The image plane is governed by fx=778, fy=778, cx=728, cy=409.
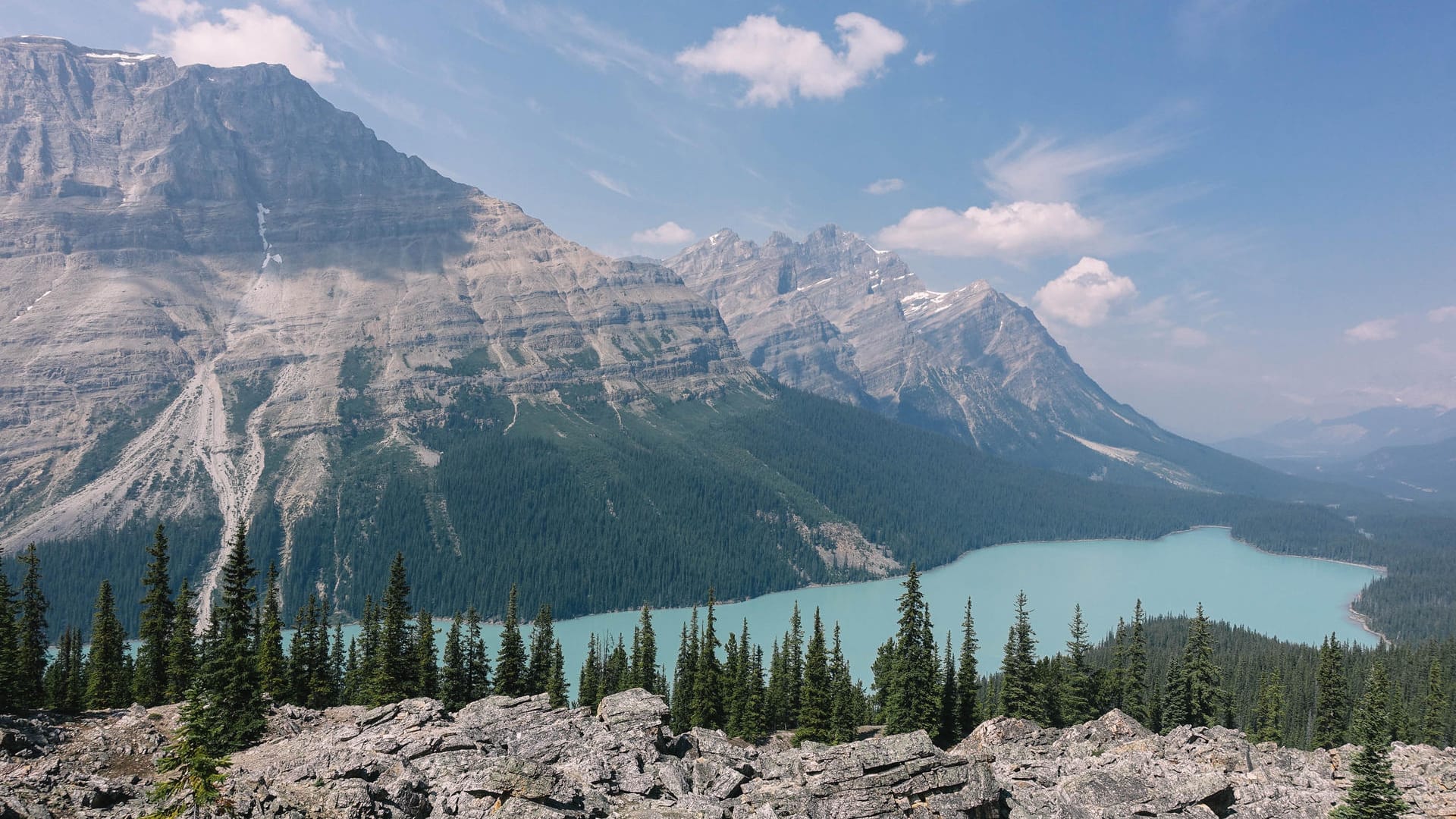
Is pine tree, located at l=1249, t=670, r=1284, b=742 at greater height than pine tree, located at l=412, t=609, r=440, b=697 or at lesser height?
lesser

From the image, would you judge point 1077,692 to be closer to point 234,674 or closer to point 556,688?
point 556,688

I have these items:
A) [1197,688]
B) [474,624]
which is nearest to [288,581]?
[474,624]

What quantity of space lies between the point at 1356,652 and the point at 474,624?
118 metres

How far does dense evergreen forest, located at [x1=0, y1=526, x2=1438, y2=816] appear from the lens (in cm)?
4138

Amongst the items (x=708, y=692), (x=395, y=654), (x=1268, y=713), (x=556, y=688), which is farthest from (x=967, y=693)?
(x=395, y=654)

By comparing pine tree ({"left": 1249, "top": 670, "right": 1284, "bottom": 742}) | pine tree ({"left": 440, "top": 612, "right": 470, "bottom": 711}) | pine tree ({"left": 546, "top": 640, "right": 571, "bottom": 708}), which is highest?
pine tree ({"left": 440, "top": 612, "right": 470, "bottom": 711})

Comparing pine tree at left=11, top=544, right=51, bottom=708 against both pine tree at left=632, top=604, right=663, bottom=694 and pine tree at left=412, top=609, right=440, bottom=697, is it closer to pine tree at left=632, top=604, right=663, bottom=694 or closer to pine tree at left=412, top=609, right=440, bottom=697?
pine tree at left=412, top=609, right=440, bottom=697

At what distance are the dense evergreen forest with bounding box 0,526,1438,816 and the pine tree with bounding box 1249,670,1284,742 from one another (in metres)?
0.26

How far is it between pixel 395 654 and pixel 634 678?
2443 centimetres

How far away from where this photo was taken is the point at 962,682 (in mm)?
58469

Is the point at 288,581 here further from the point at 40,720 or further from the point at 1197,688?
the point at 1197,688

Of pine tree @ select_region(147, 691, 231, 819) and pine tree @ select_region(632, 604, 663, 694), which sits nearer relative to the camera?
pine tree @ select_region(147, 691, 231, 819)

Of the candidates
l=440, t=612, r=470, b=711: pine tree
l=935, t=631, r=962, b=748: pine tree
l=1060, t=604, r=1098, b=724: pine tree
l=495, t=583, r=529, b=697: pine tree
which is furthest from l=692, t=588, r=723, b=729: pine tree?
l=1060, t=604, r=1098, b=724: pine tree

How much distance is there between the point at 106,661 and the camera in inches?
2021
